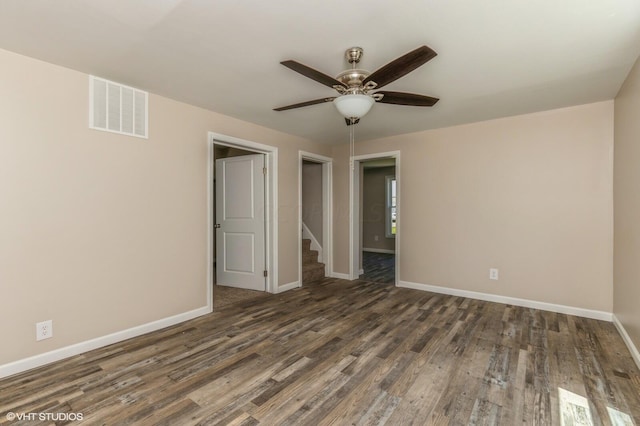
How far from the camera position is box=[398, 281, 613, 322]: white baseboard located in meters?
3.14

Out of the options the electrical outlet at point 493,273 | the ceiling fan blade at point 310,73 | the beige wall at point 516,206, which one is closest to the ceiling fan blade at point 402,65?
the ceiling fan blade at point 310,73

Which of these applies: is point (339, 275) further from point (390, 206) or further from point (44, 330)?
point (44, 330)

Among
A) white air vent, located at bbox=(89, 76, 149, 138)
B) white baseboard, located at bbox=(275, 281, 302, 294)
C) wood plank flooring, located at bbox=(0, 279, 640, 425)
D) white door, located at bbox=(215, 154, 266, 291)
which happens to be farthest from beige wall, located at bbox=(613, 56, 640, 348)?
white air vent, located at bbox=(89, 76, 149, 138)

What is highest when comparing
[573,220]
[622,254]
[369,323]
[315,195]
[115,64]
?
[115,64]

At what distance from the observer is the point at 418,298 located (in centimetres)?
390

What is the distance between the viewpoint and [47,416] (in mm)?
1657

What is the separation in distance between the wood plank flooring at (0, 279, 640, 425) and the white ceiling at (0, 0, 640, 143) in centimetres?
227

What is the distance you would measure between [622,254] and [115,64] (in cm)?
459

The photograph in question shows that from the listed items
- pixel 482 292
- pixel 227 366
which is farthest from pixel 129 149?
pixel 482 292

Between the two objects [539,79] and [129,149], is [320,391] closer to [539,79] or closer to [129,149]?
[129,149]

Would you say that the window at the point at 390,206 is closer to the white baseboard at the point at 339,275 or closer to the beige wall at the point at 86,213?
the white baseboard at the point at 339,275

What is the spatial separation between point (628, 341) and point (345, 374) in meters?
2.42

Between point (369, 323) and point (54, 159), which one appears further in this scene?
point (369, 323)

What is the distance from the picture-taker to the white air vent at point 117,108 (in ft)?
8.13
